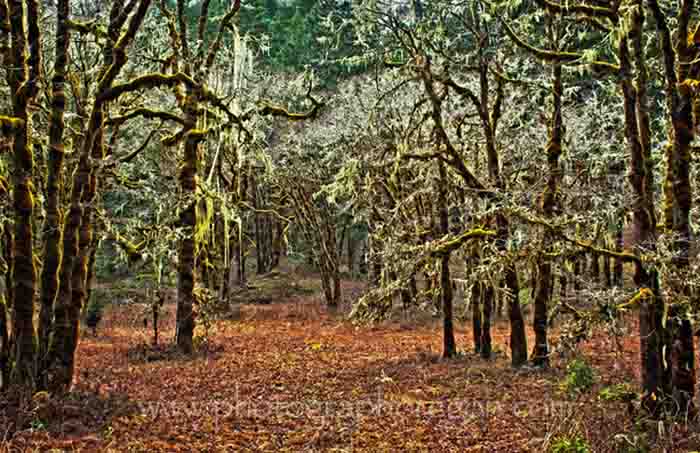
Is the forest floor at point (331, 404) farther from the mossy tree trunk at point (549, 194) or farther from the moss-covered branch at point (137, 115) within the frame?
the moss-covered branch at point (137, 115)

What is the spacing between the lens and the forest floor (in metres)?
7.95

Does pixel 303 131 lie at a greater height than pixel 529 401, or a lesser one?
greater

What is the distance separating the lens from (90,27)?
10.6 metres

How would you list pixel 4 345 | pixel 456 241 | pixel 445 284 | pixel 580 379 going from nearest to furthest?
pixel 4 345, pixel 580 379, pixel 456 241, pixel 445 284

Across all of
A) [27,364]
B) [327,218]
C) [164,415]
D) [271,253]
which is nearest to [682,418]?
[164,415]

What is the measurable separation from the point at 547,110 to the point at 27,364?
38.6 ft

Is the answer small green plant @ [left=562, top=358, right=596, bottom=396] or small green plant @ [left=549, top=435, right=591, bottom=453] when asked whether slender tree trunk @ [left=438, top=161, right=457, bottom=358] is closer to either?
small green plant @ [left=562, top=358, right=596, bottom=396]

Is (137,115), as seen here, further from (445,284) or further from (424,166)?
(445,284)

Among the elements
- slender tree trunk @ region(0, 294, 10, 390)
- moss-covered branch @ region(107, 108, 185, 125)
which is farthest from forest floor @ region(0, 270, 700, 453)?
moss-covered branch @ region(107, 108, 185, 125)

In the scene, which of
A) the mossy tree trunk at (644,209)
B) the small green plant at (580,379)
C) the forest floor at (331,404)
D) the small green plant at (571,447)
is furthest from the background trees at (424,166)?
the small green plant at (571,447)

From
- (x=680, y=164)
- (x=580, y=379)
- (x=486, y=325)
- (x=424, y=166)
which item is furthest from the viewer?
(x=424, y=166)

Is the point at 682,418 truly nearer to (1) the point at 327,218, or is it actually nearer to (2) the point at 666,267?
(2) the point at 666,267

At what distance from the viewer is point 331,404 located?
35.5 feet

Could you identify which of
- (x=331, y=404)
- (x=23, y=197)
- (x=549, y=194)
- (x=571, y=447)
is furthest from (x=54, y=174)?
(x=549, y=194)
